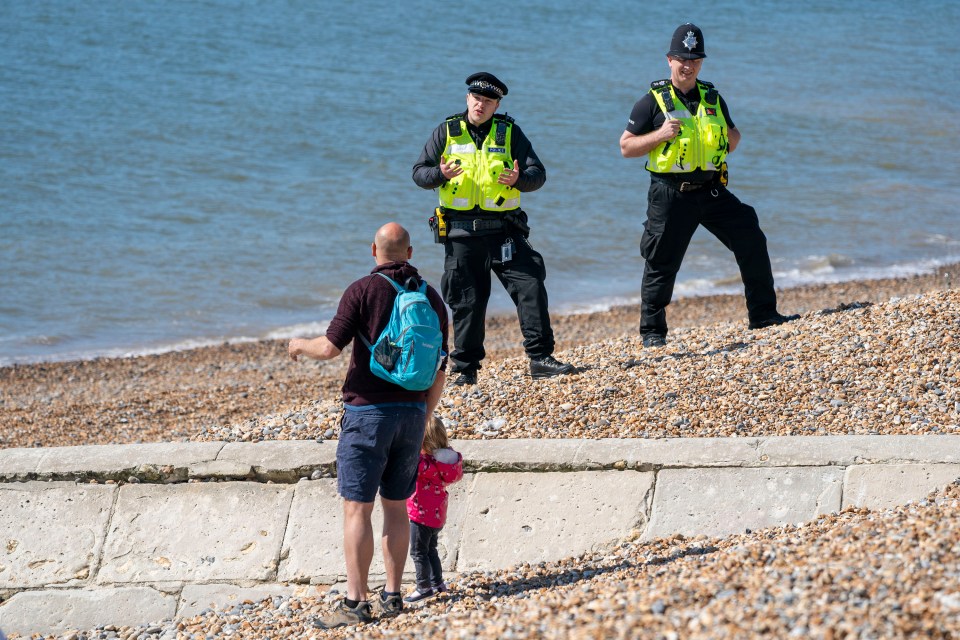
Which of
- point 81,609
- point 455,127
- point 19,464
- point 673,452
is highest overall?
point 455,127

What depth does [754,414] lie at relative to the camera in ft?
20.1

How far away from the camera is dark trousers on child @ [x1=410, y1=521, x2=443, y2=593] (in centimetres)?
482

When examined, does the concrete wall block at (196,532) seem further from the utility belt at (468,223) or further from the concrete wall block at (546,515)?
the utility belt at (468,223)

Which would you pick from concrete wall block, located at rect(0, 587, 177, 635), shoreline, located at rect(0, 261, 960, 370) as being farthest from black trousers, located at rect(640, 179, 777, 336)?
shoreline, located at rect(0, 261, 960, 370)

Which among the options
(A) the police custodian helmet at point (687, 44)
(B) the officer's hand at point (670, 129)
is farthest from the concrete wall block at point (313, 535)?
(A) the police custodian helmet at point (687, 44)

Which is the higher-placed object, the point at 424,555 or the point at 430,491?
the point at 430,491

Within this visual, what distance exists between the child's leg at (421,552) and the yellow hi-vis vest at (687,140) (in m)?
3.41

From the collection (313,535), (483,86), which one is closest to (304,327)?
(483,86)

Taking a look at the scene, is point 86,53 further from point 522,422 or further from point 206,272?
point 522,422

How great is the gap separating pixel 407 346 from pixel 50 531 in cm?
265

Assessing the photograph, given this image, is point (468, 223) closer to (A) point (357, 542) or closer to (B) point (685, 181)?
(B) point (685, 181)

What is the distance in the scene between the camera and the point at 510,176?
6.78 meters

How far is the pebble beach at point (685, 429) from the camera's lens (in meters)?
3.71

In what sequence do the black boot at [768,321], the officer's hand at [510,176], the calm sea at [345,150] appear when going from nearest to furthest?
the officer's hand at [510,176] → the black boot at [768,321] → the calm sea at [345,150]
